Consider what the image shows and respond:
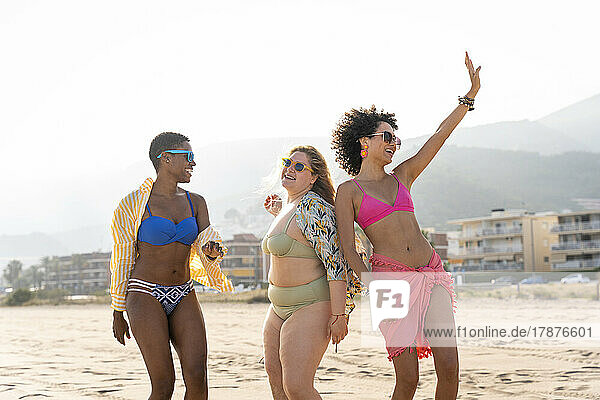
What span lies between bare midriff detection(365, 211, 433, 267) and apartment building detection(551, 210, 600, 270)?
77518mm

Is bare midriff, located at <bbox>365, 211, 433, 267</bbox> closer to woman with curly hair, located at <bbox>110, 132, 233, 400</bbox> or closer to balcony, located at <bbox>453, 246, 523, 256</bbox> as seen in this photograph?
woman with curly hair, located at <bbox>110, 132, 233, 400</bbox>

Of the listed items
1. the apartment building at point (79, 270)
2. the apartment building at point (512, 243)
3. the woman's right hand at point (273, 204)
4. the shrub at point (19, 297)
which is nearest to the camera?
the woman's right hand at point (273, 204)

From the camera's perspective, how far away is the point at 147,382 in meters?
9.54

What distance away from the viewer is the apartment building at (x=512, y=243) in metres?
82.8

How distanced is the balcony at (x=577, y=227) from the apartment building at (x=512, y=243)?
1.14m

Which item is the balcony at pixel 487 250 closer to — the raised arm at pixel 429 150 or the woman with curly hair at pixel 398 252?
the raised arm at pixel 429 150

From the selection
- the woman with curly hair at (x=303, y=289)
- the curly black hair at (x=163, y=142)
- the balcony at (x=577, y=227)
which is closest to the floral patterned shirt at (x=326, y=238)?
the woman with curly hair at (x=303, y=289)

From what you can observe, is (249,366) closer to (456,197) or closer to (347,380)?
(347,380)

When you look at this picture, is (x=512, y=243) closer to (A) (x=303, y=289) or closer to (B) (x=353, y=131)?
(B) (x=353, y=131)

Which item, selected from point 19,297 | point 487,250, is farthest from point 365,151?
point 487,250

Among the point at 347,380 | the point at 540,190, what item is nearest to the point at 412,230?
the point at 347,380

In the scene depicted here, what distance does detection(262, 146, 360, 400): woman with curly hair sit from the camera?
4.32m

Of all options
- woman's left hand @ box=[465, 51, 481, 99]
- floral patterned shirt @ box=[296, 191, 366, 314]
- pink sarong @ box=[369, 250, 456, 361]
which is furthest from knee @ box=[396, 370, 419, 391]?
woman's left hand @ box=[465, 51, 481, 99]

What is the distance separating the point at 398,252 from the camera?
4.54m
